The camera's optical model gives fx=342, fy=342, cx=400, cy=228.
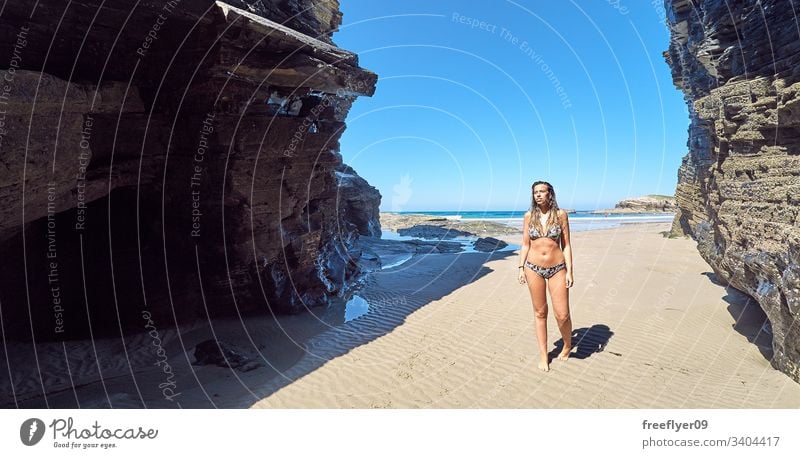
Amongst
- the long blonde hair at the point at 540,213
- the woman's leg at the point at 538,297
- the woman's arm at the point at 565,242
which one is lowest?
the woman's leg at the point at 538,297

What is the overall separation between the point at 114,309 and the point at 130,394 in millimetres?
3385

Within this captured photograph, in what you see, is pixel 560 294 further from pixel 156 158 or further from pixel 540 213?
pixel 156 158

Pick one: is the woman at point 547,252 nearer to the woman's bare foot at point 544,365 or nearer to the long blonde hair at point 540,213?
the long blonde hair at point 540,213

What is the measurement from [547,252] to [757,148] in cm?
475

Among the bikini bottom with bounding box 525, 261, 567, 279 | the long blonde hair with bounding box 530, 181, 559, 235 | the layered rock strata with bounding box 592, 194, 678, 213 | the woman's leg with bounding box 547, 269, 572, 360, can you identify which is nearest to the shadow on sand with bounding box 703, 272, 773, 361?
the woman's leg with bounding box 547, 269, 572, 360

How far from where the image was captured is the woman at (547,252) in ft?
19.0

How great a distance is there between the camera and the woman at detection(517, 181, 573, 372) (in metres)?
5.80

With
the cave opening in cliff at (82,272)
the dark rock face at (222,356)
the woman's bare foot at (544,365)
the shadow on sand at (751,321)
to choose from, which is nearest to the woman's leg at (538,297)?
the woman's bare foot at (544,365)

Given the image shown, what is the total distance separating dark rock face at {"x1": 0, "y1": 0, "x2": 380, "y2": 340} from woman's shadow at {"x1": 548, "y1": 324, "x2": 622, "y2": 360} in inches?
289

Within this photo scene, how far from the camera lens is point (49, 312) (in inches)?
304

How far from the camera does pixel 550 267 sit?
5840 millimetres

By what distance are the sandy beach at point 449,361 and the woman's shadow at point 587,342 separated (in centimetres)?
5

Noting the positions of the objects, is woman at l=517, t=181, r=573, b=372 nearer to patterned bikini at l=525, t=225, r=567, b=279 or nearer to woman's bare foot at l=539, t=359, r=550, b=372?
patterned bikini at l=525, t=225, r=567, b=279

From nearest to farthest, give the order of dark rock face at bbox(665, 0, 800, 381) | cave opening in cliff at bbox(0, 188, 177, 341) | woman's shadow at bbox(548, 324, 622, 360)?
dark rock face at bbox(665, 0, 800, 381), woman's shadow at bbox(548, 324, 622, 360), cave opening in cliff at bbox(0, 188, 177, 341)
